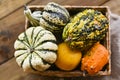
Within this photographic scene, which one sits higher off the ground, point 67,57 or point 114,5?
point 114,5

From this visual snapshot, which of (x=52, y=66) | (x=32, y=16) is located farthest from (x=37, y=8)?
(x=52, y=66)

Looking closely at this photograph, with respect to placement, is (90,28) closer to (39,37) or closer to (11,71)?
(39,37)

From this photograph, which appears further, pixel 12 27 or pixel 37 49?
pixel 12 27

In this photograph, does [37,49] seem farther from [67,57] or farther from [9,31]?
[9,31]

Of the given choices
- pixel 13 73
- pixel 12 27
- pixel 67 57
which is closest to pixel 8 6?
pixel 12 27

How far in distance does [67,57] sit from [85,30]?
10 centimetres

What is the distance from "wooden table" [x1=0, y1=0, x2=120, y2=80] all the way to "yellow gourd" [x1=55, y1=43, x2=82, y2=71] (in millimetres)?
180

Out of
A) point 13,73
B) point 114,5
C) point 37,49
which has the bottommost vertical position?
point 13,73

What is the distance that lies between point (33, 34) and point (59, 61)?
11 cm

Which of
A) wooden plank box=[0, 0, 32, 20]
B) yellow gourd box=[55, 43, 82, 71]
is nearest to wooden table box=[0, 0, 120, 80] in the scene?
wooden plank box=[0, 0, 32, 20]

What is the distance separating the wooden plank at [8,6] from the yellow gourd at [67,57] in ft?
1.04

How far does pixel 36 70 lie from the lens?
98 centimetres

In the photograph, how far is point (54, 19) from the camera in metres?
0.95

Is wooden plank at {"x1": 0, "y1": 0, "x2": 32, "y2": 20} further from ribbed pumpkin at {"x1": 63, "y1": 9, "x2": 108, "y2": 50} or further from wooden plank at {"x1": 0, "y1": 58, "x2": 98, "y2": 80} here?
ribbed pumpkin at {"x1": 63, "y1": 9, "x2": 108, "y2": 50}
